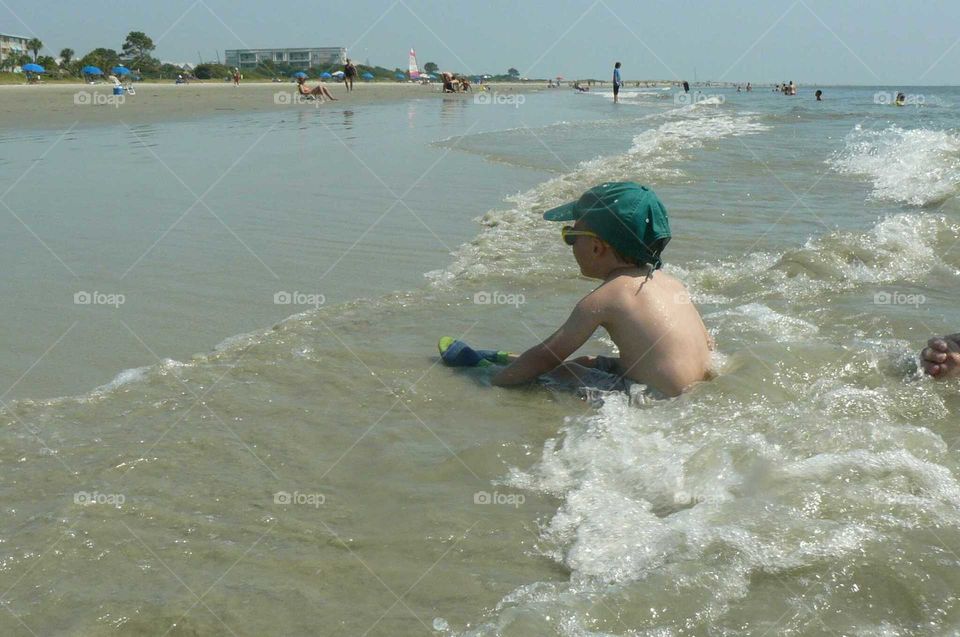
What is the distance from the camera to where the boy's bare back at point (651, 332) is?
11.5 feet

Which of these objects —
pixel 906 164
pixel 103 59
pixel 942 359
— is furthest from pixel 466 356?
pixel 103 59

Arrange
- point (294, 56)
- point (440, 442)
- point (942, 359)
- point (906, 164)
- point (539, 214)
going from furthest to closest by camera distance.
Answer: point (294, 56) → point (906, 164) → point (539, 214) → point (942, 359) → point (440, 442)

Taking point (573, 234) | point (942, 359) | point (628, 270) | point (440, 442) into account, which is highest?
point (573, 234)

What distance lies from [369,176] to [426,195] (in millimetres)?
1349

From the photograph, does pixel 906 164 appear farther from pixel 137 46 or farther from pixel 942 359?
pixel 137 46

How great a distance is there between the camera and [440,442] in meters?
3.16

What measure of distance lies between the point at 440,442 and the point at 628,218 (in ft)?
4.00

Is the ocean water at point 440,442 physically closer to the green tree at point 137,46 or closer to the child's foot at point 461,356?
the child's foot at point 461,356

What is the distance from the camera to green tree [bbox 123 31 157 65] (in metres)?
73.2

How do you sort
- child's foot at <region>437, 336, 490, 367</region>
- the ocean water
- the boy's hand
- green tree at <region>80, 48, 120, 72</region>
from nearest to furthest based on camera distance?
the ocean water → the boy's hand → child's foot at <region>437, 336, 490, 367</region> → green tree at <region>80, 48, 120, 72</region>

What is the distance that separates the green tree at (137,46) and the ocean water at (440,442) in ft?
244

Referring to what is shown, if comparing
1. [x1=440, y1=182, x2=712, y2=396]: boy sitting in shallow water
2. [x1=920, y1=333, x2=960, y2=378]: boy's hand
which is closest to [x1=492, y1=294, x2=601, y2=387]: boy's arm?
[x1=440, y1=182, x2=712, y2=396]: boy sitting in shallow water

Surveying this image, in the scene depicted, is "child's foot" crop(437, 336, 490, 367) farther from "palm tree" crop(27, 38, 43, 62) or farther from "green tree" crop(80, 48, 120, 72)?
"palm tree" crop(27, 38, 43, 62)

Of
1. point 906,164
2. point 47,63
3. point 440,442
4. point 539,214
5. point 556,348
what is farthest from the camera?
point 47,63
